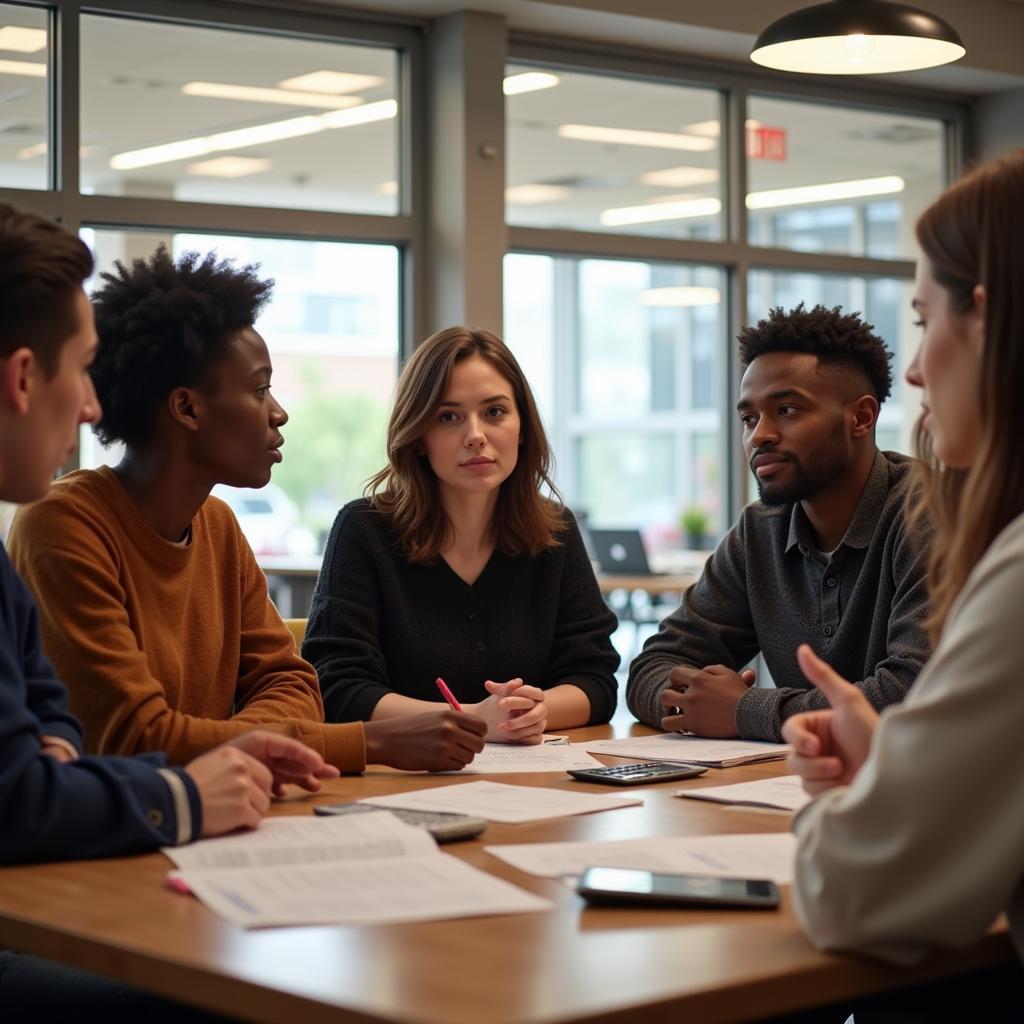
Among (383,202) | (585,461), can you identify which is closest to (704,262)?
(383,202)

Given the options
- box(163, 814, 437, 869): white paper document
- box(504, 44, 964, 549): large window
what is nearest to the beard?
box(163, 814, 437, 869): white paper document

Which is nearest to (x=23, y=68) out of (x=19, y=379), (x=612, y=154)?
(x=612, y=154)

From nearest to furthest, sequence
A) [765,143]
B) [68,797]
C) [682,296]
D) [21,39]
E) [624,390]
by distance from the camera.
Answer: [68,797]
[21,39]
[765,143]
[682,296]
[624,390]

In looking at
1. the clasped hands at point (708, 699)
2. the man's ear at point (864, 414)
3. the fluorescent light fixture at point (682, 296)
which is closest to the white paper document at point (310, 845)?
the clasped hands at point (708, 699)

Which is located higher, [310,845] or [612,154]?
[612,154]

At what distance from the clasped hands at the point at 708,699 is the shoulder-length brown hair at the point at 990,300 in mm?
1050

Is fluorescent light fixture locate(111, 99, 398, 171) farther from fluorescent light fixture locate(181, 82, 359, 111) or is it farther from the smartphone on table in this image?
the smartphone on table

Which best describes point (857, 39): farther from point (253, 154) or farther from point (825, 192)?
point (825, 192)

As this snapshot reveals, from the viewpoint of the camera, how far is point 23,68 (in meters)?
4.69

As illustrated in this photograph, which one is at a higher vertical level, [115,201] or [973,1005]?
[115,201]

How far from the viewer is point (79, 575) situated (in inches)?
78.0

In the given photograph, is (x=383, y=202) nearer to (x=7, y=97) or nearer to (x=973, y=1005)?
(x=7, y=97)

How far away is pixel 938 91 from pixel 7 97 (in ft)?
13.0

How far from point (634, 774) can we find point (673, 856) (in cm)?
51
